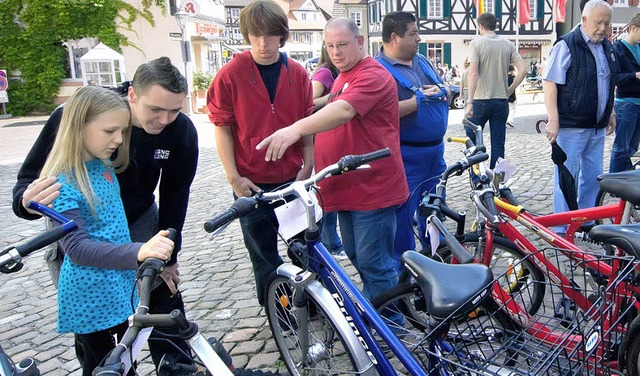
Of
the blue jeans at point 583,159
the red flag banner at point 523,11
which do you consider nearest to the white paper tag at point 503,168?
the blue jeans at point 583,159

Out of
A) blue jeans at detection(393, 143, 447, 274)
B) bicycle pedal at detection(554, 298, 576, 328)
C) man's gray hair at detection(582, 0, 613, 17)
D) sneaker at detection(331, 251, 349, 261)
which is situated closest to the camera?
bicycle pedal at detection(554, 298, 576, 328)

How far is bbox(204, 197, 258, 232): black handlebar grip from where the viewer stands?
2006 millimetres

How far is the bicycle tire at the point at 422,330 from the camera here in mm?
1824

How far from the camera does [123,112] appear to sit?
229 centimetres

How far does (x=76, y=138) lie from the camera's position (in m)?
2.22

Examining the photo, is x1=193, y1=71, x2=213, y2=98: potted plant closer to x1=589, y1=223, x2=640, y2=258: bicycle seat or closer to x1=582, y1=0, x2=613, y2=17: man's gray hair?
x1=582, y1=0, x2=613, y2=17: man's gray hair

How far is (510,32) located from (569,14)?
34.6 metres

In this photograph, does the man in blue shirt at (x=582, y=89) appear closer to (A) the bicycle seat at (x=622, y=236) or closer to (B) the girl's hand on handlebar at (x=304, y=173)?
(B) the girl's hand on handlebar at (x=304, y=173)

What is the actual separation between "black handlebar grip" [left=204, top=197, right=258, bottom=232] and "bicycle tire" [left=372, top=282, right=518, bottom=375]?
2.52 feet

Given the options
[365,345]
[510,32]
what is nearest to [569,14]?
[365,345]

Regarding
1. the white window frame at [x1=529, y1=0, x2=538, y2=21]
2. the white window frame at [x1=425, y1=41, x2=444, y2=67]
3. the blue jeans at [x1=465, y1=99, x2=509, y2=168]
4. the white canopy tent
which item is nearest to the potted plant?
the white canopy tent

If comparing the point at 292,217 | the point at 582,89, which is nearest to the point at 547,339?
the point at 292,217

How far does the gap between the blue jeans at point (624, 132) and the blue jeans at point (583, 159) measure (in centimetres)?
95

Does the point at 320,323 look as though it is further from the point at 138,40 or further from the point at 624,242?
the point at 138,40
